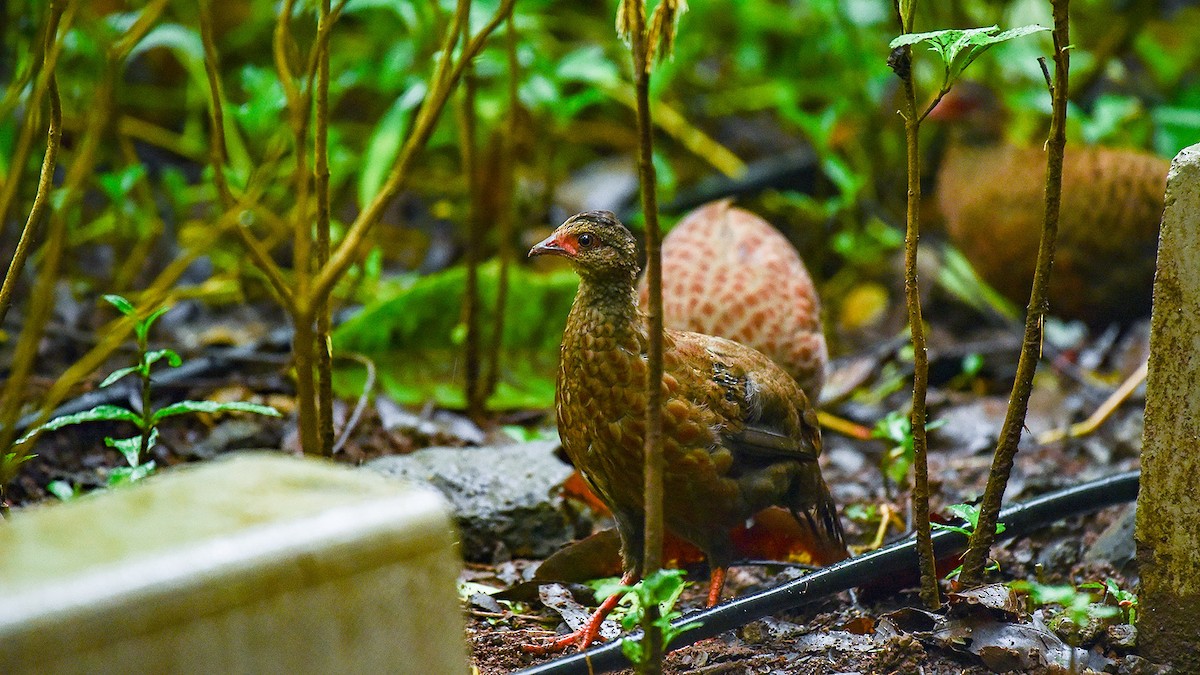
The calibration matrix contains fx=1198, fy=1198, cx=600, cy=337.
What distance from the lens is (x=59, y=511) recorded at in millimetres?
1456

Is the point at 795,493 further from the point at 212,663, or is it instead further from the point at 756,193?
the point at 756,193

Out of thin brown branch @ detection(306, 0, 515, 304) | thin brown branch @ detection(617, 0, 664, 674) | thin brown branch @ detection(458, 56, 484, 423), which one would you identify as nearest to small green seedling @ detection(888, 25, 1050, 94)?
thin brown branch @ detection(617, 0, 664, 674)

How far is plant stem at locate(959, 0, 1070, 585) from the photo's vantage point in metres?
2.05

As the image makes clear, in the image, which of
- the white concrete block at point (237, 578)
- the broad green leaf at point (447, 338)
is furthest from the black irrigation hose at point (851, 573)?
the broad green leaf at point (447, 338)

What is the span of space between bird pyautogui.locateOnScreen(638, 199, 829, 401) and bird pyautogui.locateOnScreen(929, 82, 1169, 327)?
129 centimetres

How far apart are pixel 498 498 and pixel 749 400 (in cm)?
78

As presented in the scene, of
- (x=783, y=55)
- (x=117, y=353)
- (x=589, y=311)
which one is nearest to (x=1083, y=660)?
(x=589, y=311)

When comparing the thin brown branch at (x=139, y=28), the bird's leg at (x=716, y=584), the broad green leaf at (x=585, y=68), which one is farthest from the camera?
the broad green leaf at (x=585, y=68)

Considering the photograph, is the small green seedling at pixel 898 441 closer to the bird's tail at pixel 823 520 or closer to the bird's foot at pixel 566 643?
the bird's tail at pixel 823 520

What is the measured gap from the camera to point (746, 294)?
4.04 m

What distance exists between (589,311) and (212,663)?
1.49 metres

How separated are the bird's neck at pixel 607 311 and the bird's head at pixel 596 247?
0.02 meters

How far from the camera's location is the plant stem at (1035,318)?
2.05 m

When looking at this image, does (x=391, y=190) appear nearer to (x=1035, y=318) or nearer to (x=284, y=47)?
(x=284, y=47)
